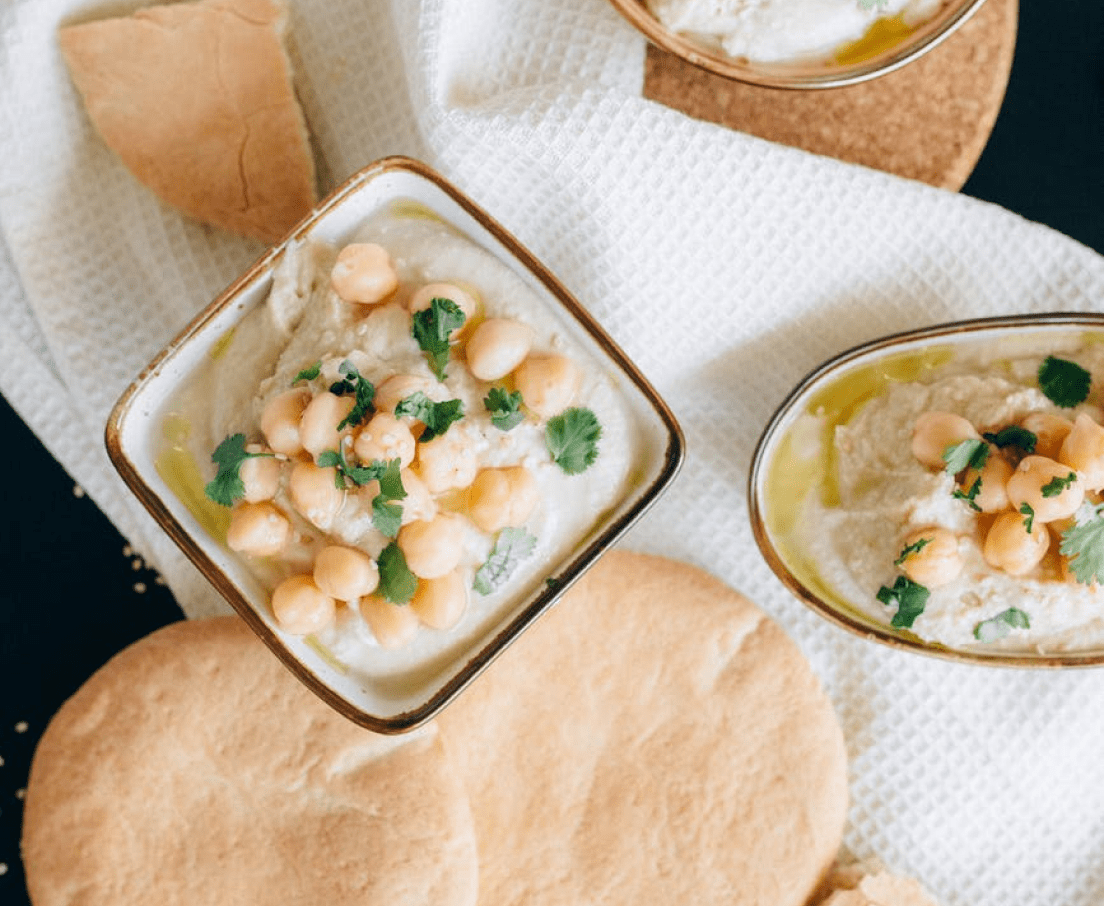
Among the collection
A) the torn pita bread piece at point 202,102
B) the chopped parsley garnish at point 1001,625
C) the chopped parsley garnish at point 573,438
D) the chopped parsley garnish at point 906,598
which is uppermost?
the torn pita bread piece at point 202,102

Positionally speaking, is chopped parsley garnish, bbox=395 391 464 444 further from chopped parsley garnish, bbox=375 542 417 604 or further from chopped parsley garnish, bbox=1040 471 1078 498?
chopped parsley garnish, bbox=1040 471 1078 498

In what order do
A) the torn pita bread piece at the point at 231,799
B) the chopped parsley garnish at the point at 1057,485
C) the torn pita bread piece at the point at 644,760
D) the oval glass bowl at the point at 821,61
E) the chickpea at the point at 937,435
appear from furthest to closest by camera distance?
the torn pita bread piece at the point at 644,760 → the torn pita bread piece at the point at 231,799 → the oval glass bowl at the point at 821,61 → the chickpea at the point at 937,435 → the chopped parsley garnish at the point at 1057,485

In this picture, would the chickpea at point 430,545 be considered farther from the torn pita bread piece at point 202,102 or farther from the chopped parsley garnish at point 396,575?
the torn pita bread piece at point 202,102

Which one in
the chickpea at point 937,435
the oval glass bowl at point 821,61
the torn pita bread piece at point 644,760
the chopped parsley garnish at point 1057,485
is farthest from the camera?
the torn pita bread piece at point 644,760

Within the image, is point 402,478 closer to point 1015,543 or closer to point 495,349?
point 495,349

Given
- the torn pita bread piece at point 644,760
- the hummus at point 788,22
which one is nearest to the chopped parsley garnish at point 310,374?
the torn pita bread piece at point 644,760

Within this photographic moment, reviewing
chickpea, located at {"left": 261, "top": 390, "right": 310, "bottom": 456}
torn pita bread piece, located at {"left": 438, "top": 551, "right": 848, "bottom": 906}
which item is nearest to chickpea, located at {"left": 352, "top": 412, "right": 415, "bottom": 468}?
chickpea, located at {"left": 261, "top": 390, "right": 310, "bottom": 456}

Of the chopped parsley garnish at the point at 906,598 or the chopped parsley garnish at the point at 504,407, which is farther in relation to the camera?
the chopped parsley garnish at the point at 906,598

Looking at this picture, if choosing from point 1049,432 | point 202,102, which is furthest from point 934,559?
point 202,102
